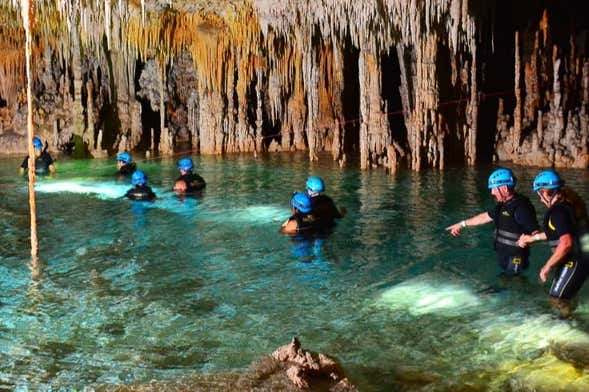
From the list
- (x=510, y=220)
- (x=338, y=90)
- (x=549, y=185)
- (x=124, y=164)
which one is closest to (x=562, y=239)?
(x=549, y=185)

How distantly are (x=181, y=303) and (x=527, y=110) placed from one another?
543 inches

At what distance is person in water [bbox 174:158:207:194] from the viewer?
41.7ft

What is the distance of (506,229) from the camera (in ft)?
20.3

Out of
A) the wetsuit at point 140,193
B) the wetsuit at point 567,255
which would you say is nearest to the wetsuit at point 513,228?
the wetsuit at point 567,255

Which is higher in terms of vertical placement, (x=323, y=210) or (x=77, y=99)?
(x=77, y=99)

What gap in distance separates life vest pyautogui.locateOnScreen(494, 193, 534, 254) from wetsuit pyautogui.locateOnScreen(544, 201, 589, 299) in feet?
1.64

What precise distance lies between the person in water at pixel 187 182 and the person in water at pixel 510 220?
7467mm

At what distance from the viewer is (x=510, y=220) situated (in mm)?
6082

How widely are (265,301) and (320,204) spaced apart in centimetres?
325

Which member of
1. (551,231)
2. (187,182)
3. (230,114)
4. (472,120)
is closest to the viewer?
(551,231)

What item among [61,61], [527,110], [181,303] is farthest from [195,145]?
[181,303]

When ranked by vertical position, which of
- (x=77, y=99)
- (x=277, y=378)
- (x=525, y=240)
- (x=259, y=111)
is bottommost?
(x=277, y=378)

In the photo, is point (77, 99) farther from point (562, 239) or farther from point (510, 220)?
point (562, 239)

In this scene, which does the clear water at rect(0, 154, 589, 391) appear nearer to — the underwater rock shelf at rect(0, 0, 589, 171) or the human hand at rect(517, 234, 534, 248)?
the human hand at rect(517, 234, 534, 248)
